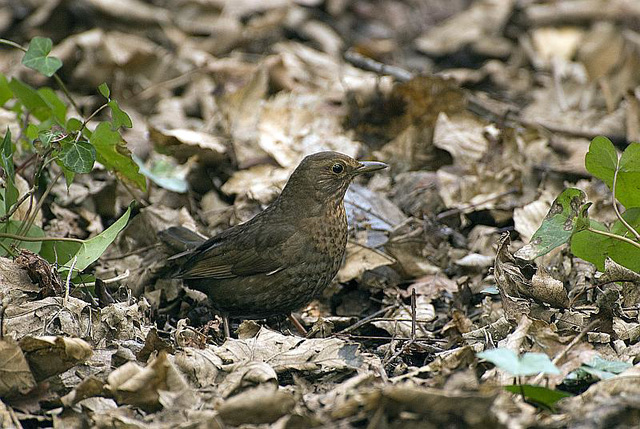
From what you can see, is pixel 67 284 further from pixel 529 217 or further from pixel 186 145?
pixel 529 217

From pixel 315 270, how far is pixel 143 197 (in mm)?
1802

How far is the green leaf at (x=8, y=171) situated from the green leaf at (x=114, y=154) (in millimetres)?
494

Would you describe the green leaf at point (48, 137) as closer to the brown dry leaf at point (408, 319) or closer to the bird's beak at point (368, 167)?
the bird's beak at point (368, 167)


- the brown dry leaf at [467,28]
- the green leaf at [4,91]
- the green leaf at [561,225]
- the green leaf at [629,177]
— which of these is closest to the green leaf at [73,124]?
the green leaf at [4,91]

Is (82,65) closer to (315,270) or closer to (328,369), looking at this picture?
(315,270)

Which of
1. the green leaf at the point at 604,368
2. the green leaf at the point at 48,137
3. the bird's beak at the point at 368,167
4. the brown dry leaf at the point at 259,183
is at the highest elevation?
the green leaf at the point at 48,137

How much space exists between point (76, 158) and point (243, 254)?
128cm

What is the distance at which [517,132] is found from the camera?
21.7 feet

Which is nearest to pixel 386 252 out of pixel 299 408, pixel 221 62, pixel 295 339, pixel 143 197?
pixel 295 339

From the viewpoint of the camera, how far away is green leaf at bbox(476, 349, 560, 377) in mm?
2936

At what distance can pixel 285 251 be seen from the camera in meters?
5.00

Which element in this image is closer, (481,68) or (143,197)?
(143,197)

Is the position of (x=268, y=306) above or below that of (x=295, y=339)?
below

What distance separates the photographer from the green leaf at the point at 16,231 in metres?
4.42
